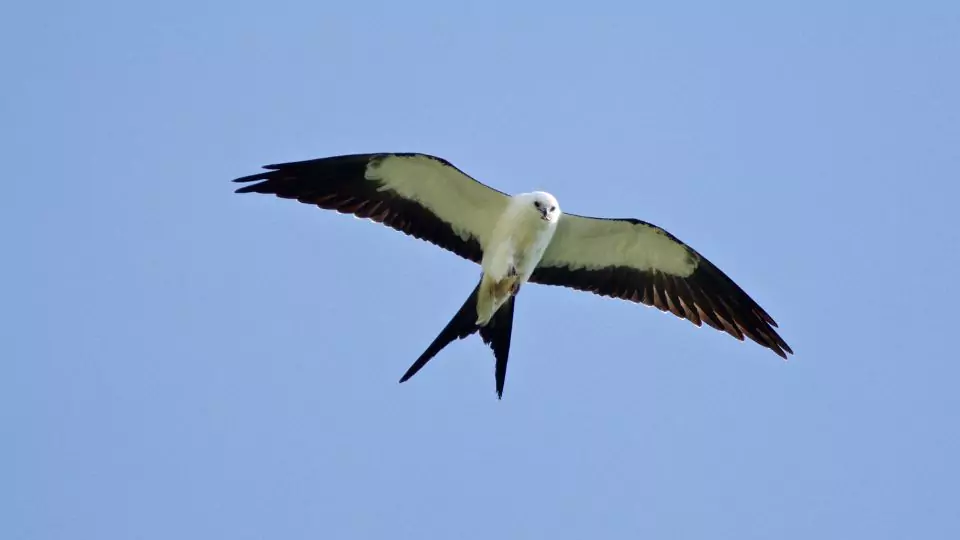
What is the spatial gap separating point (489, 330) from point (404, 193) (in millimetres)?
1455

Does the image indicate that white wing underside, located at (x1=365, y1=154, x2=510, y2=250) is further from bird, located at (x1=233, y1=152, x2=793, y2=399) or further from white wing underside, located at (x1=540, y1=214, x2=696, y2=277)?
white wing underside, located at (x1=540, y1=214, x2=696, y2=277)

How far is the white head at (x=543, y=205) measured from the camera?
12258 millimetres

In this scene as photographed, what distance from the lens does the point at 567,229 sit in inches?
512

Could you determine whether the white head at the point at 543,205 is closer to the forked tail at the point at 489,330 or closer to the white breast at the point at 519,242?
the white breast at the point at 519,242

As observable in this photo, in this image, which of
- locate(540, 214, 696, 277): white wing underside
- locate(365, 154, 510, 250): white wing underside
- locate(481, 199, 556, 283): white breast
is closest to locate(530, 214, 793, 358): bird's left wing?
locate(540, 214, 696, 277): white wing underside

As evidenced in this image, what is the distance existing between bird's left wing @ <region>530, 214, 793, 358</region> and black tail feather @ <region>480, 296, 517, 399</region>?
0.67 m

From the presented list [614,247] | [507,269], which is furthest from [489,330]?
[614,247]

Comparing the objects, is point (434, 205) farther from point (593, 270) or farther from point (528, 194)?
point (593, 270)

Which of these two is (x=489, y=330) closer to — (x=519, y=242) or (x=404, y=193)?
(x=519, y=242)

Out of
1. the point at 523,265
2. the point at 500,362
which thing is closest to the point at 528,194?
the point at 523,265

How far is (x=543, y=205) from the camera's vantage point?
1225cm

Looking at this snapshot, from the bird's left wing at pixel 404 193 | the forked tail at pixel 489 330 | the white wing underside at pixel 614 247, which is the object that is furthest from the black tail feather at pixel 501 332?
the white wing underside at pixel 614 247

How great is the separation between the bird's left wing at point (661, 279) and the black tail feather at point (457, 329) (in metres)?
0.96

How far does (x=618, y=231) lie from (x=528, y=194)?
107cm
